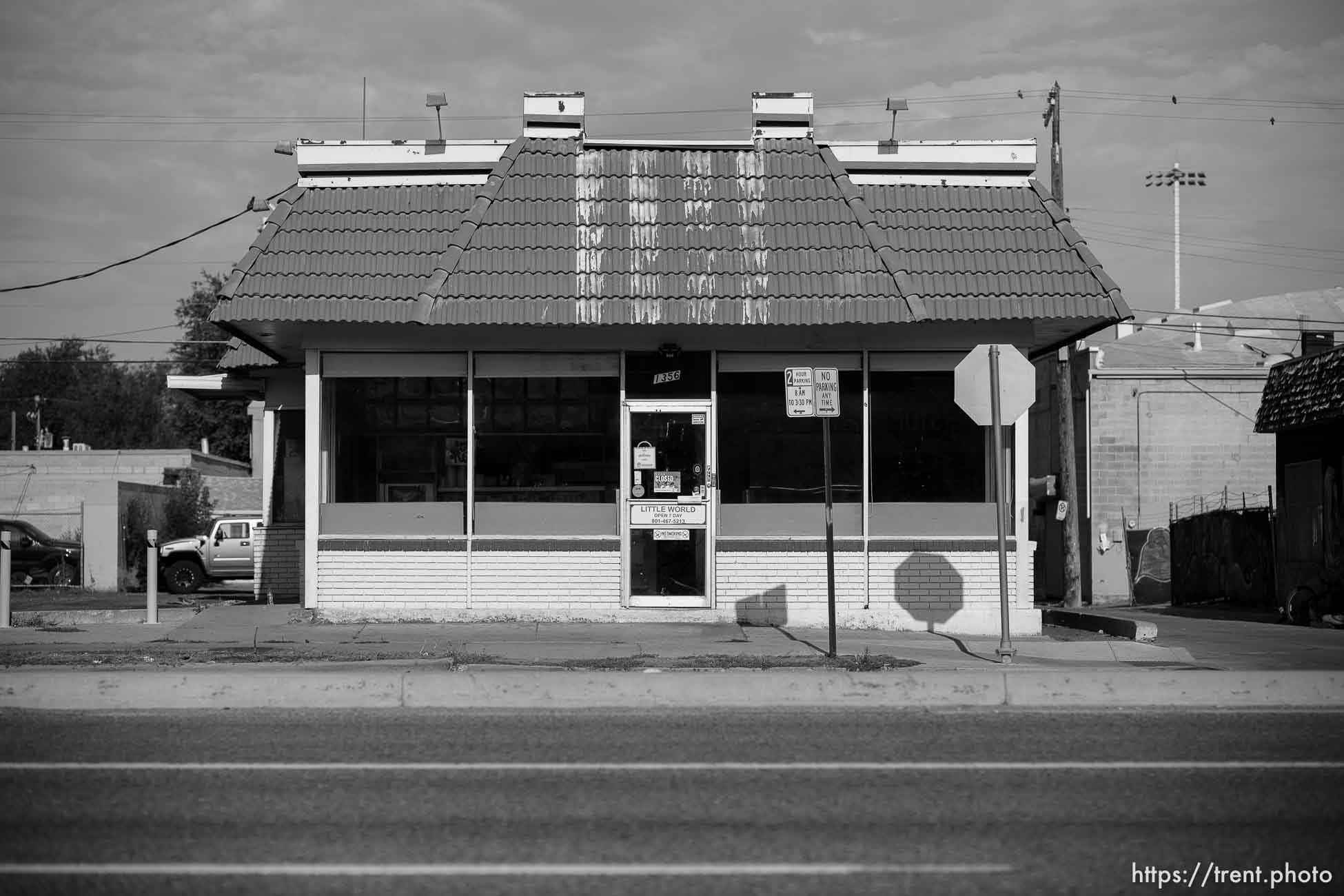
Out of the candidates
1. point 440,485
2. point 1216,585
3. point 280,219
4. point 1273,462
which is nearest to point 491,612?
point 440,485

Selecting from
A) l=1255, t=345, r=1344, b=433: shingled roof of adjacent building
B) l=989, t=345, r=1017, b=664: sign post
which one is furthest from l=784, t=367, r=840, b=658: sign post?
l=1255, t=345, r=1344, b=433: shingled roof of adjacent building

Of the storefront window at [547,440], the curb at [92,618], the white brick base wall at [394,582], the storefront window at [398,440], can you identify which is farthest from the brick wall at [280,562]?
the storefront window at [547,440]

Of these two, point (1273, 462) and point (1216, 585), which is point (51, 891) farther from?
point (1273, 462)

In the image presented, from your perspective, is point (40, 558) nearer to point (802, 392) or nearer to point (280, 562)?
point (280, 562)

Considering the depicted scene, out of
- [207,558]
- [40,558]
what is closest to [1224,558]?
[207,558]

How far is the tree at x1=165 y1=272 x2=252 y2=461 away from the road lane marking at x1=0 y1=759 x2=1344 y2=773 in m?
70.1

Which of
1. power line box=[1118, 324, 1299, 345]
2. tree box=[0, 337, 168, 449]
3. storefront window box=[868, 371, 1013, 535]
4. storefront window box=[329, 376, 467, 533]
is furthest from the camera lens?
tree box=[0, 337, 168, 449]

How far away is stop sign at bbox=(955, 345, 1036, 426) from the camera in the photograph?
12.7 meters

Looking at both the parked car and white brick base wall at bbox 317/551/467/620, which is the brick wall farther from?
the parked car

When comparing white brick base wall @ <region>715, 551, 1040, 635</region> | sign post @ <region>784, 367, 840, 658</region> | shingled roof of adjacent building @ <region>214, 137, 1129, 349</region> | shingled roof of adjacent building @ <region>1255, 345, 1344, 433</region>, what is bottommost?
white brick base wall @ <region>715, 551, 1040, 635</region>

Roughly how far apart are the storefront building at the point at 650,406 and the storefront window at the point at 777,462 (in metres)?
0.03

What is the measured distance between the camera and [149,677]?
1052 centimetres

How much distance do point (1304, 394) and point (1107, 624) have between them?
7.71 meters

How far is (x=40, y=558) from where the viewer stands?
30.6 m
